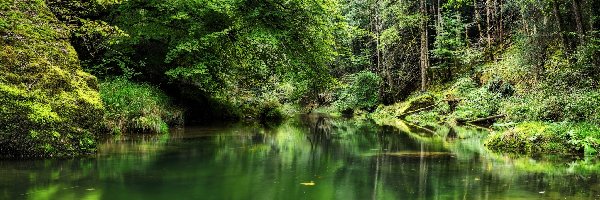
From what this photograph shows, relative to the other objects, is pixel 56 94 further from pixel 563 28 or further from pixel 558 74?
pixel 563 28

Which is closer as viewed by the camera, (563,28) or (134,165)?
(134,165)

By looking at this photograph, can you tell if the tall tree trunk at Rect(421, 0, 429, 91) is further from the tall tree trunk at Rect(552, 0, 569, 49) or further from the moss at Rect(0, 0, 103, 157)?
the moss at Rect(0, 0, 103, 157)

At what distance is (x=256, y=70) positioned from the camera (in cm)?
2438

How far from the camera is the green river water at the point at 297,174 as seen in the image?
7.01 meters

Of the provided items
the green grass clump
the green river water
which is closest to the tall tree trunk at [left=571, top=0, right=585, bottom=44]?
the green river water

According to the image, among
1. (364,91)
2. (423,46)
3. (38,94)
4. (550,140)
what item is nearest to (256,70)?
(423,46)

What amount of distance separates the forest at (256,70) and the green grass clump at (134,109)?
60 mm

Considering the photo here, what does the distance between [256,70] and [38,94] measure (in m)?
14.2

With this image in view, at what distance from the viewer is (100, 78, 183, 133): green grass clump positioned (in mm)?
16688

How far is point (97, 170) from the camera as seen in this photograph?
900 cm

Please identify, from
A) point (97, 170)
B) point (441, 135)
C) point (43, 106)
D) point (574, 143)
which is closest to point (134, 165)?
point (97, 170)

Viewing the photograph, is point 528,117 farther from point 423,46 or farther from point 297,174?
point 423,46

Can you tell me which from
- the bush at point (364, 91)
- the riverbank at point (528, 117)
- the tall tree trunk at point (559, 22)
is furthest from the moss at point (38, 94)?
the bush at point (364, 91)

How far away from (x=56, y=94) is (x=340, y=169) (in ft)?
20.9
